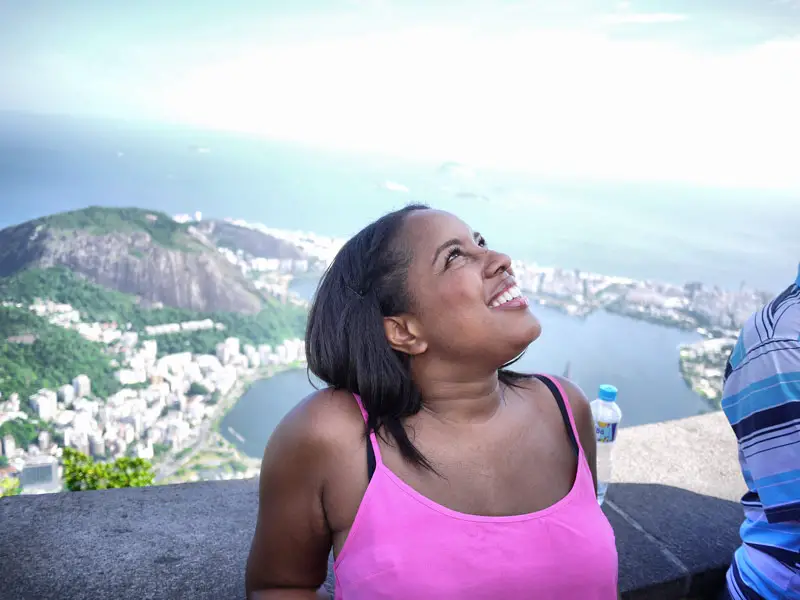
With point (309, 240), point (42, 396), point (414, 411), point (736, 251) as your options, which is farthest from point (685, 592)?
point (736, 251)

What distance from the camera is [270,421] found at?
4.44 metres

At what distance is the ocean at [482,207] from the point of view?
189 inches

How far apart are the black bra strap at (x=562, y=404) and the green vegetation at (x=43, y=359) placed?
355 centimetres

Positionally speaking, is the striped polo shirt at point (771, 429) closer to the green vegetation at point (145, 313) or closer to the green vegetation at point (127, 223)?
the green vegetation at point (145, 313)

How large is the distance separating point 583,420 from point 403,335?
50 cm

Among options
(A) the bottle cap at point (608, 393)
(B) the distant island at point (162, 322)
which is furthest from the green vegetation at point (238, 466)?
(A) the bottle cap at point (608, 393)

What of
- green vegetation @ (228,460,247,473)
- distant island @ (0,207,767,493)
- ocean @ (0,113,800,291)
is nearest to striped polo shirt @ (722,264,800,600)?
distant island @ (0,207,767,493)

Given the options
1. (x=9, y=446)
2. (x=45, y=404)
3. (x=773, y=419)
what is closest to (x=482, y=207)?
(x=45, y=404)

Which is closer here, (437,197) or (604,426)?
(604,426)

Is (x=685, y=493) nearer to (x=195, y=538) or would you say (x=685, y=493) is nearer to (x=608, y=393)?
(x=608, y=393)

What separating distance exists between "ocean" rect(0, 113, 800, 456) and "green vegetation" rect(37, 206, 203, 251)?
14 centimetres

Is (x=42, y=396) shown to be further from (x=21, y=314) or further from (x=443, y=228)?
(x=443, y=228)

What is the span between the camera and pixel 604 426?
6.90 ft

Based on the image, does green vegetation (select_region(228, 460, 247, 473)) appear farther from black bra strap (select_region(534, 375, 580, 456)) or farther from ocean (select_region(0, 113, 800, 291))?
black bra strap (select_region(534, 375, 580, 456))
